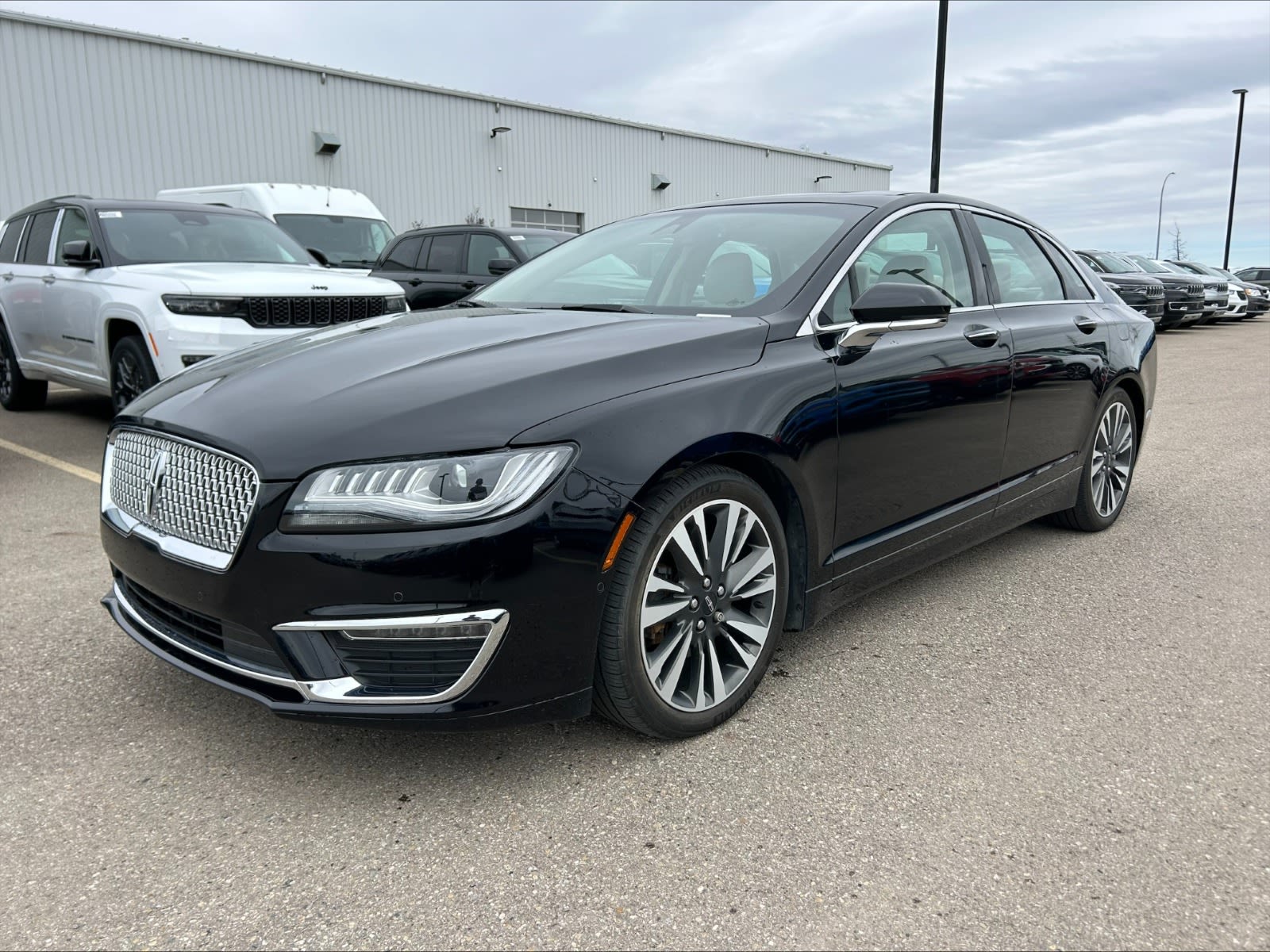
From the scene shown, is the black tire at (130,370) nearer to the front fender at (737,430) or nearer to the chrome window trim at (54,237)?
the chrome window trim at (54,237)

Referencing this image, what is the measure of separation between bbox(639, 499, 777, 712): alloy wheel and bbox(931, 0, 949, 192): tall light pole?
1412cm

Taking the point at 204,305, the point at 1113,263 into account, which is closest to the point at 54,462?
the point at 204,305

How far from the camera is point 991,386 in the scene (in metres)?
3.72

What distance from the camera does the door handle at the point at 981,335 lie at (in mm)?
3688

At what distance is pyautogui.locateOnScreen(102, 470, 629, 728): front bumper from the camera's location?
2230 millimetres

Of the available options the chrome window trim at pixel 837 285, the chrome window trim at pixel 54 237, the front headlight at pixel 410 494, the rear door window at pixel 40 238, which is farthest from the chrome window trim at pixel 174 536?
the rear door window at pixel 40 238

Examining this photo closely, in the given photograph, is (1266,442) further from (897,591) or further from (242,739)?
(242,739)

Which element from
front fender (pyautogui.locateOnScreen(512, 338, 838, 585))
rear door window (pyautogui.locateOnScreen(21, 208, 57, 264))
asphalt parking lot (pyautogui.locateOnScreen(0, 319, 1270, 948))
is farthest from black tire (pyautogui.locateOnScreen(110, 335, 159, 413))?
front fender (pyautogui.locateOnScreen(512, 338, 838, 585))

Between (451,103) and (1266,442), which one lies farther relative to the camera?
(451,103)

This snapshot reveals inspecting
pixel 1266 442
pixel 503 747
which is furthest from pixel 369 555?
pixel 1266 442

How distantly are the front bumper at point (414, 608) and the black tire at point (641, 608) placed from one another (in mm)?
63

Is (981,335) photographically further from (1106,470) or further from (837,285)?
(1106,470)

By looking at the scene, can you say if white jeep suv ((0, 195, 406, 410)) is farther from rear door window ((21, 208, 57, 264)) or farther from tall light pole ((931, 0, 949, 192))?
tall light pole ((931, 0, 949, 192))

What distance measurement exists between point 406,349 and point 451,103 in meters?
22.2
